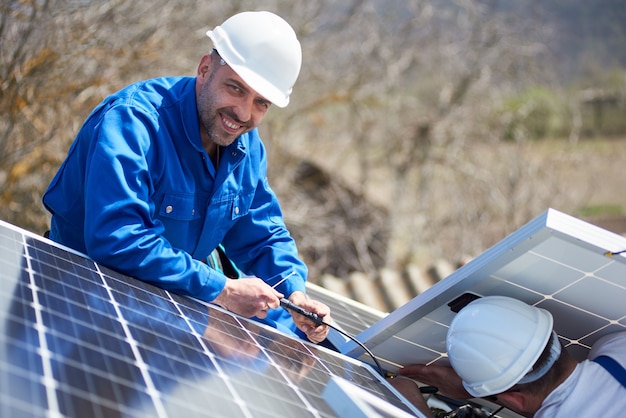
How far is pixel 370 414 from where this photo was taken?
2.21m

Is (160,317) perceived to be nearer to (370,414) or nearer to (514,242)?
(370,414)

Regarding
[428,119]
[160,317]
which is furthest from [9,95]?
[428,119]

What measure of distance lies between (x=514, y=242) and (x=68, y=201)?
6.21 feet

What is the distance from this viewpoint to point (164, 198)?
3.42 metres

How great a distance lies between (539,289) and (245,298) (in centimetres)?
120

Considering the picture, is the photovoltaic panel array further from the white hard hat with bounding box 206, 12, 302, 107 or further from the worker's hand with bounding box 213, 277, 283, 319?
the white hard hat with bounding box 206, 12, 302, 107

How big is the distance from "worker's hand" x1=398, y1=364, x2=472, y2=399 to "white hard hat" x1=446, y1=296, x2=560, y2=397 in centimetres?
39

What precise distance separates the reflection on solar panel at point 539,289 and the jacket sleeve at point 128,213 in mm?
851

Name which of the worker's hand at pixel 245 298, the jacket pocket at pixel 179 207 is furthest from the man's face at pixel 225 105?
the worker's hand at pixel 245 298

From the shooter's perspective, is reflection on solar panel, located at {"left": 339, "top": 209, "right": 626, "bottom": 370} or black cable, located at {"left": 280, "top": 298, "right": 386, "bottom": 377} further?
black cable, located at {"left": 280, "top": 298, "right": 386, "bottom": 377}

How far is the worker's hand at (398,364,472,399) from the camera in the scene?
3424 mm

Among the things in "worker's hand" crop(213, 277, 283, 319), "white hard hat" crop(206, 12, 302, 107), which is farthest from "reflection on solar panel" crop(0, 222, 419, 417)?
"white hard hat" crop(206, 12, 302, 107)

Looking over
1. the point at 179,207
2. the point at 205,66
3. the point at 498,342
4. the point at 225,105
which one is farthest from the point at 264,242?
the point at 498,342

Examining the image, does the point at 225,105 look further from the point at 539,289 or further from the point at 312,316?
the point at 539,289
